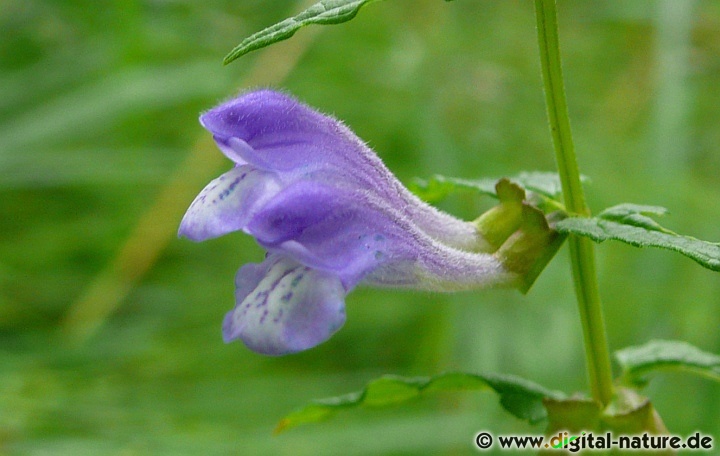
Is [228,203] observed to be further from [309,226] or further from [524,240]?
[524,240]

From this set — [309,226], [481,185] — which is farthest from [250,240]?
[309,226]

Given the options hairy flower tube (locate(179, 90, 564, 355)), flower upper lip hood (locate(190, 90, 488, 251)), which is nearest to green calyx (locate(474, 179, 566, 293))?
hairy flower tube (locate(179, 90, 564, 355))

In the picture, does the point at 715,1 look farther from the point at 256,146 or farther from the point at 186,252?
the point at 256,146

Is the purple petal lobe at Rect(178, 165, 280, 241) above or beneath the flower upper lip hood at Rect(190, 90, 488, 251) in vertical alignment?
beneath

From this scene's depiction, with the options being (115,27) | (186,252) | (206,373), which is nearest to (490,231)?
(206,373)

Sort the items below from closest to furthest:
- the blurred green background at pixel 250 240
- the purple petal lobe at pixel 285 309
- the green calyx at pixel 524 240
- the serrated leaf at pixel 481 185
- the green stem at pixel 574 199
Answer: the purple petal lobe at pixel 285 309 < the green stem at pixel 574 199 < the green calyx at pixel 524 240 < the serrated leaf at pixel 481 185 < the blurred green background at pixel 250 240

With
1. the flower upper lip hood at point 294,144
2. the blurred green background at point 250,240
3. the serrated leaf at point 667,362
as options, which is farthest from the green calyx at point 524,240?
the blurred green background at point 250,240

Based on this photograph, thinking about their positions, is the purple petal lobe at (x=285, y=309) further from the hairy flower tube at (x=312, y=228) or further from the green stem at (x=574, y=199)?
the green stem at (x=574, y=199)

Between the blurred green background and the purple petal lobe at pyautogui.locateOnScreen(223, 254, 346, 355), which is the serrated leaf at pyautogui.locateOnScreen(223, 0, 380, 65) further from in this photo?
the blurred green background
